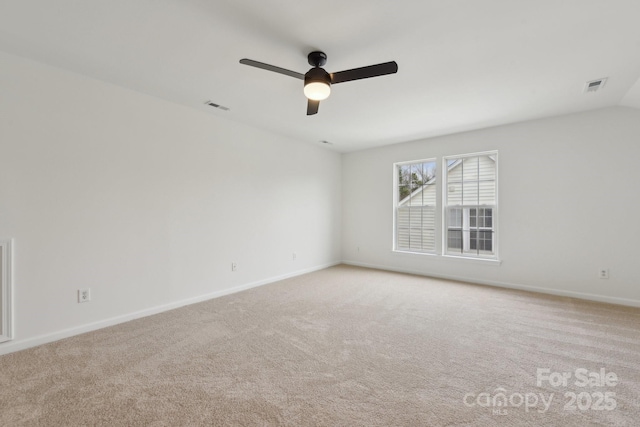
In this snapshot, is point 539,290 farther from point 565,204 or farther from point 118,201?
point 118,201

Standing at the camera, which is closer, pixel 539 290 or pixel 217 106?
pixel 217 106

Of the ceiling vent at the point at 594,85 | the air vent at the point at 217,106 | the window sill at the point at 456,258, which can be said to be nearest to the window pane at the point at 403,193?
the window sill at the point at 456,258

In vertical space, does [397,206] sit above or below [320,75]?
below

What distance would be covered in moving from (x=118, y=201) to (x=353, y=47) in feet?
9.28

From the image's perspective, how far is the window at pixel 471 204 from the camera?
463 cm

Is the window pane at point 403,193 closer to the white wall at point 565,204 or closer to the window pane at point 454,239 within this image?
the white wall at point 565,204

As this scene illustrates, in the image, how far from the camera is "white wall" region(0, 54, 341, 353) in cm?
249

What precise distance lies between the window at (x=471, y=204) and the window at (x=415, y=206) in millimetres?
275

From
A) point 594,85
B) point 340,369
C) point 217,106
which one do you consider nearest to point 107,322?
point 340,369

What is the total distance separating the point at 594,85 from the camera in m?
3.01

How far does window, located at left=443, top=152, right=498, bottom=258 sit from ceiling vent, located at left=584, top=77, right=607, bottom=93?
1.46m

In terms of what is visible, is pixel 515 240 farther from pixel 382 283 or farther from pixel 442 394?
pixel 442 394

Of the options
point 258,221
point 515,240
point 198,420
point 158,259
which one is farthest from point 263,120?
point 515,240

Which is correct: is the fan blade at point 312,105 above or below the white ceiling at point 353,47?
below
